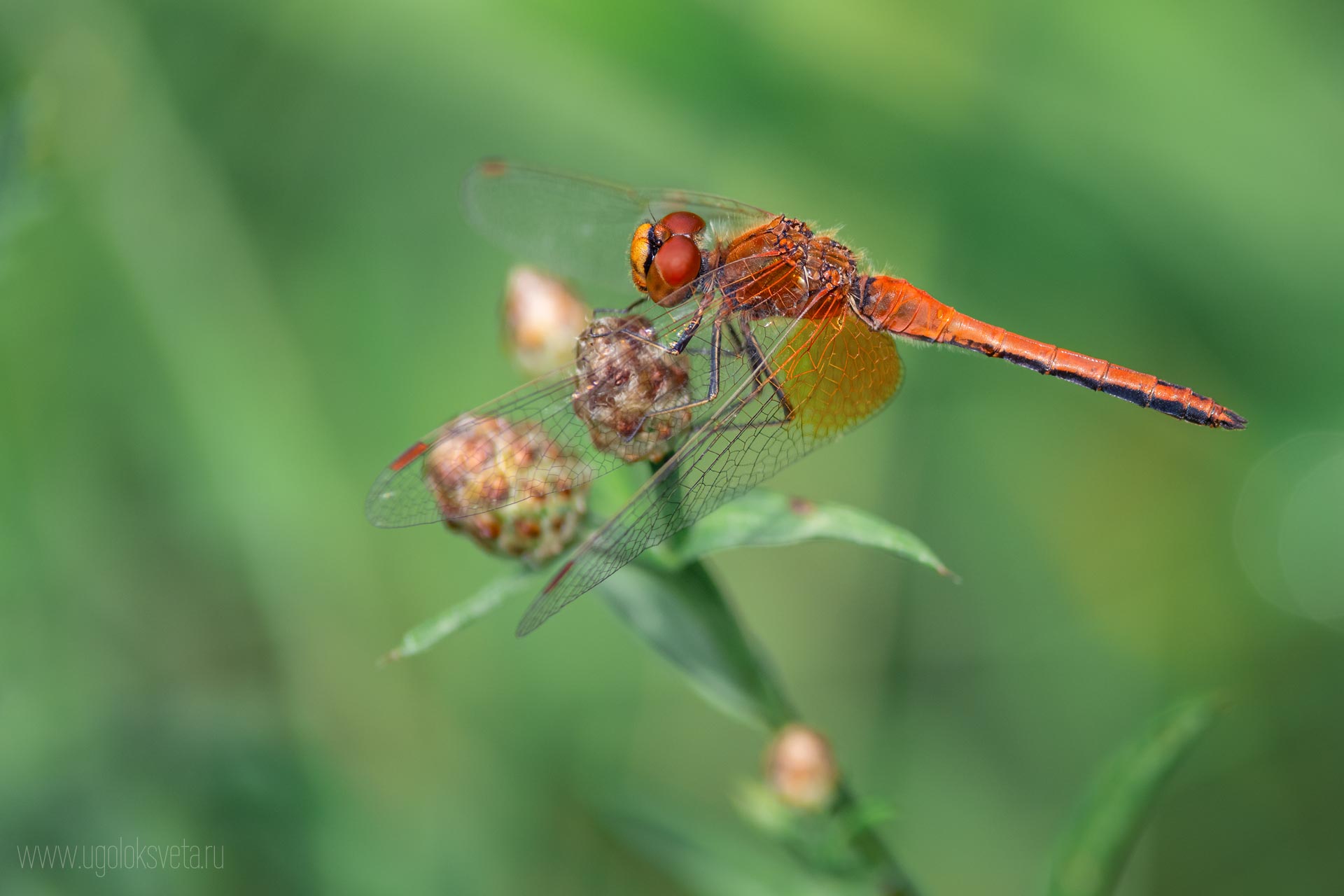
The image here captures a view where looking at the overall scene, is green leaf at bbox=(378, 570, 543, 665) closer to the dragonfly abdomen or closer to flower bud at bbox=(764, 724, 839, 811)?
flower bud at bbox=(764, 724, 839, 811)

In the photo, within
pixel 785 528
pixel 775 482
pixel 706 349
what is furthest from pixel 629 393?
pixel 775 482

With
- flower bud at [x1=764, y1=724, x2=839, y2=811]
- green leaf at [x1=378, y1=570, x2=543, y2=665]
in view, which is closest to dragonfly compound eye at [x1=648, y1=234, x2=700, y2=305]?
green leaf at [x1=378, y1=570, x2=543, y2=665]

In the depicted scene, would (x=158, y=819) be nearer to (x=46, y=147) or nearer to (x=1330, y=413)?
(x=46, y=147)

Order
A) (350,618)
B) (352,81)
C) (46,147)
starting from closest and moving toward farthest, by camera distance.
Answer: (46,147), (350,618), (352,81)

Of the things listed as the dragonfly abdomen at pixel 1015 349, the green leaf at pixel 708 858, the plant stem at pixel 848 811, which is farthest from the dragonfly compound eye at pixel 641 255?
the green leaf at pixel 708 858

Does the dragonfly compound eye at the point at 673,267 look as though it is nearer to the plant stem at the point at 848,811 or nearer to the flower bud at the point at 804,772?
the plant stem at the point at 848,811

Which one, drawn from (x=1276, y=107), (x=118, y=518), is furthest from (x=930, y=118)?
(x=118, y=518)

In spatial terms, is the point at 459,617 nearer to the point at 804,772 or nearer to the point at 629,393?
the point at 629,393
